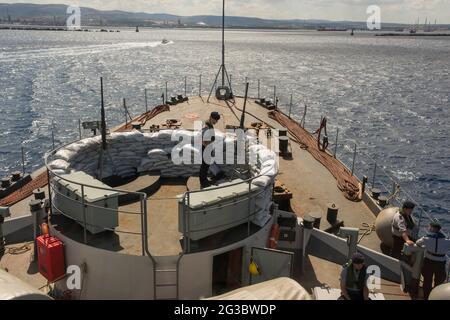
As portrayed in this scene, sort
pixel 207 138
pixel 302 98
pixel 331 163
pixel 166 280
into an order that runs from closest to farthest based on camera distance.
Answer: pixel 166 280
pixel 207 138
pixel 331 163
pixel 302 98

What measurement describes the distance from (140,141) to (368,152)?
1103 inches

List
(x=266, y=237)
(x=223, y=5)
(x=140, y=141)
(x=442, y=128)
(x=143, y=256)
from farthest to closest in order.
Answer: (x=442, y=128), (x=223, y=5), (x=140, y=141), (x=266, y=237), (x=143, y=256)

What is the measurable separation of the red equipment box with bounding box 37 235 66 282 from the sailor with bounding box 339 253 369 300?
21.6 feet

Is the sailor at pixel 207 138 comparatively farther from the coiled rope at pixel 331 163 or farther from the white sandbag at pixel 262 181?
the coiled rope at pixel 331 163

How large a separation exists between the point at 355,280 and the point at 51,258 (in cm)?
694

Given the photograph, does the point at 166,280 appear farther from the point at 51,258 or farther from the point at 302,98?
the point at 302,98

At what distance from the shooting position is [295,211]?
15094 millimetres

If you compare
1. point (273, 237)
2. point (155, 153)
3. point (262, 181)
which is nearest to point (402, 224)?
point (273, 237)

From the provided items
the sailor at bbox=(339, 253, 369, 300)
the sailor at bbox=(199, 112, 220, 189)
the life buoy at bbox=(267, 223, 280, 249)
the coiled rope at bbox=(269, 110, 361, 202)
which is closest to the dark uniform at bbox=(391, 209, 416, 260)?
the life buoy at bbox=(267, 223, 280, 249)

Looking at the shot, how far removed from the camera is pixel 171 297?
955 cm

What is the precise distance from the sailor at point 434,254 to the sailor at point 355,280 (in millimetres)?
2991

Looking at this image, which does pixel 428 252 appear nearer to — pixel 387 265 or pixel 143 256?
pixel 387 265

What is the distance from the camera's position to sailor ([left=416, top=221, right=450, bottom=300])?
33.2 feet
